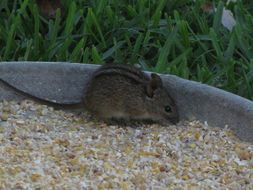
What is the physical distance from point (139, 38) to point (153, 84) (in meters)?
1.48

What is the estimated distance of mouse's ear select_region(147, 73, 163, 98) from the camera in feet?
16.4

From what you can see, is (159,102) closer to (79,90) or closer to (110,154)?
(79,90)

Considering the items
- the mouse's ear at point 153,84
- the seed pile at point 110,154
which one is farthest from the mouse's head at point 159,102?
the seed pile at point 110,154

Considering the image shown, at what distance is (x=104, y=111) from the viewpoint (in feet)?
16.8

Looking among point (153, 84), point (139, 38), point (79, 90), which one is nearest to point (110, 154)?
point (153, 84)

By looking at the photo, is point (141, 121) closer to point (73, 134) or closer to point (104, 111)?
point (104, 111)

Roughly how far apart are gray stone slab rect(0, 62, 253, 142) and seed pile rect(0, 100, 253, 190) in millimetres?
87

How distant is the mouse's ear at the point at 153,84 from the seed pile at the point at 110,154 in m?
0.29

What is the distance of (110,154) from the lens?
438 centimetres

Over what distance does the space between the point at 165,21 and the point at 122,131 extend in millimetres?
2351

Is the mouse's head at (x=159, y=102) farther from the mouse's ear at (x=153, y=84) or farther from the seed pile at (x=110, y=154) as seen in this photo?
the seed pile at (x=110, y=154)

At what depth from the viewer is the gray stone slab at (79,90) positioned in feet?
15.5

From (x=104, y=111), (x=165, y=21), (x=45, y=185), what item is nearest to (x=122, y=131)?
(x=104, y=111)

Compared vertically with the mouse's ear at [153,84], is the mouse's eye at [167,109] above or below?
below
